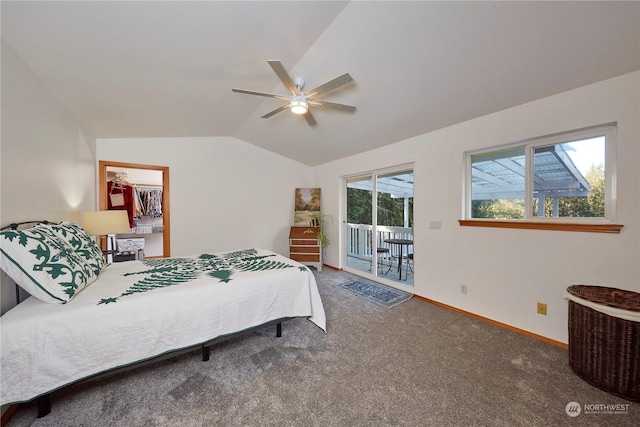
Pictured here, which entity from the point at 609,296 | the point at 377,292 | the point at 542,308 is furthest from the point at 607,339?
the point at 377,292

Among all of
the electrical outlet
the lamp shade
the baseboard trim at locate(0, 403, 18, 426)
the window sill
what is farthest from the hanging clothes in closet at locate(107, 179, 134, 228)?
the electrical outlet

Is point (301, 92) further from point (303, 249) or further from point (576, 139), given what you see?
point (303, 249)

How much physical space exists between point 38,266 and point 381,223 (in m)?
3.99

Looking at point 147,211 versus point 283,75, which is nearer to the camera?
point 283,75

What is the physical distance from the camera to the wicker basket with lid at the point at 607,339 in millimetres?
1499

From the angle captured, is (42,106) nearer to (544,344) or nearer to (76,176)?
(76,176)

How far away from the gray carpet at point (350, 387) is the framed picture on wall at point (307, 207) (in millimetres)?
2832

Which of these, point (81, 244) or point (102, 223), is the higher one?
point (102, 223)

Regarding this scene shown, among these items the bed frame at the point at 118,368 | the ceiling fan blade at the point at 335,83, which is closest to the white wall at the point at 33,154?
the bed frame at the point at 118,368

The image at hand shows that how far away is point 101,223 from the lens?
2.73m

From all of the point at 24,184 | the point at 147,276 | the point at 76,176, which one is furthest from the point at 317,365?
the point at 76,176

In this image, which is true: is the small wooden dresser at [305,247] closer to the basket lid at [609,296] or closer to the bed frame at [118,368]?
the bed frame at [118,368]

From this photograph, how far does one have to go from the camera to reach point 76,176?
109 inches

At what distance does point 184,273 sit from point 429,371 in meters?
2.21
